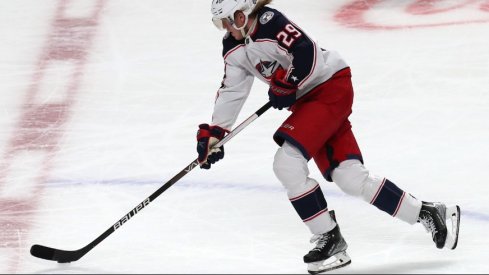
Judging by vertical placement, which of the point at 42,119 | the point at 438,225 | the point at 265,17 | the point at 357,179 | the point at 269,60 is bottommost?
the point at 42,119

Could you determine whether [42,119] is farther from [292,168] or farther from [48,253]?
[292,168]

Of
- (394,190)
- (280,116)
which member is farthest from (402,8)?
(394,190)

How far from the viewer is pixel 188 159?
5.20 meters

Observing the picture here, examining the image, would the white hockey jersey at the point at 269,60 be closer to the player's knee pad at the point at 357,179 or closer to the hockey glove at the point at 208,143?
the hockey glove at the point at 208,143

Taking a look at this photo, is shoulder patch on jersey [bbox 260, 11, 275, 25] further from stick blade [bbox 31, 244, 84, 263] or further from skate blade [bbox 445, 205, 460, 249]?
stick blade [bbox 31, 244, 84, 263]

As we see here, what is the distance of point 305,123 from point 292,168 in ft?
0.58

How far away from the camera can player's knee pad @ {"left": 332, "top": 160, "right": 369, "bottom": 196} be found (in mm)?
4043

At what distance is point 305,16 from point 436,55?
1.01 meters

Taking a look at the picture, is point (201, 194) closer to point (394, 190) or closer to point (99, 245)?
point (99, 245)

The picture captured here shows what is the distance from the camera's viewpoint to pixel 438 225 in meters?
4.13

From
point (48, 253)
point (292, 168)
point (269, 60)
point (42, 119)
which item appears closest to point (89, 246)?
point (48, 253)

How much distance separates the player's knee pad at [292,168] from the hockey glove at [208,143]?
0.89 feet

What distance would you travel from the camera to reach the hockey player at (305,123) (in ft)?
13.1

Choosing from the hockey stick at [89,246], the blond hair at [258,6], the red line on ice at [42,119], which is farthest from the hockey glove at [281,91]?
the red line on ice at [42,119]
